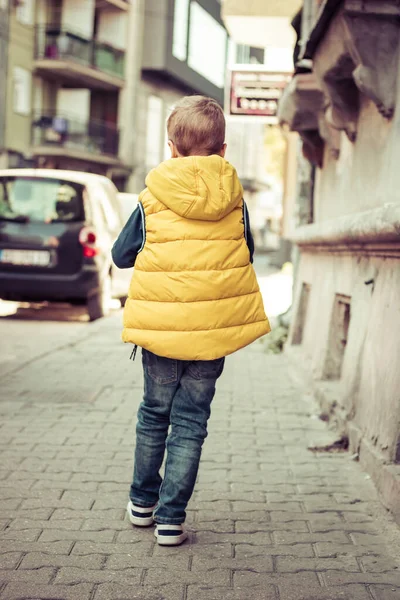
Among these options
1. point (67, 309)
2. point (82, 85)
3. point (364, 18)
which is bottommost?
point (67, 309)

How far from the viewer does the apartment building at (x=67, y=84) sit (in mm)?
35719

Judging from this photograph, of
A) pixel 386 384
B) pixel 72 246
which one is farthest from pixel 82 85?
pixel 386 384

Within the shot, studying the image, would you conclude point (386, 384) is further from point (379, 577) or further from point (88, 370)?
point (88, 370)

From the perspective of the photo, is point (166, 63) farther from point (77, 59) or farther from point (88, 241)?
point (88, 241)

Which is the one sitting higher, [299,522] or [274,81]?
[274,81]

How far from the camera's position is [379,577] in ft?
11.2

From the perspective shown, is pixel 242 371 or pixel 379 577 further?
pixel 242 371

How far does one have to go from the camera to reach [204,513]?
416cm

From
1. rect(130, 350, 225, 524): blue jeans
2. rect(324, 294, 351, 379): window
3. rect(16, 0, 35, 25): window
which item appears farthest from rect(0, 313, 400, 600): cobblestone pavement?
rect(16, 0, 35, 25): window

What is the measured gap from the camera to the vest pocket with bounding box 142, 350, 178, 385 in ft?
12.3

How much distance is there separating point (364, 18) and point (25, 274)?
6920mm

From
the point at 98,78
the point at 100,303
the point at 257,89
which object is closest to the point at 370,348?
the point at 100,303

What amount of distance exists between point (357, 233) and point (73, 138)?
113 ft

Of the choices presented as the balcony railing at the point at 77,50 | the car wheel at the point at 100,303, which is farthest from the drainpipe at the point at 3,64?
the car wheel at the point at 100,303
